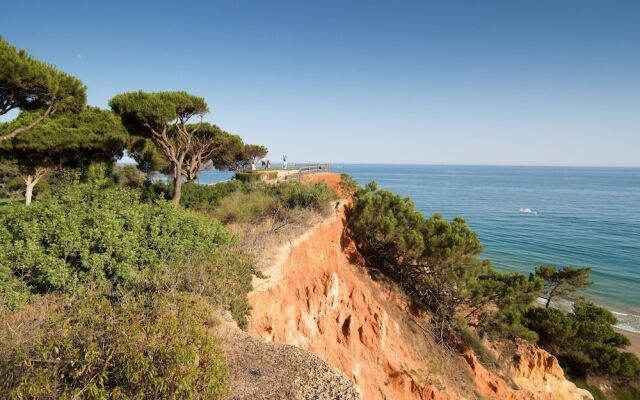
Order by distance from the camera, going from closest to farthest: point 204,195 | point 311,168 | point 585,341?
point 204,195 → point 585,341 → point 311,168

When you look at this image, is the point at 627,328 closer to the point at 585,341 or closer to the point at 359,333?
the point at 585,341

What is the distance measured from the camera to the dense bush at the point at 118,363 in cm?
359

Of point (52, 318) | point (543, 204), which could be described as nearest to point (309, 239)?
point (52, 318)

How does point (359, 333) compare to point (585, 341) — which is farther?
point (585, 341)

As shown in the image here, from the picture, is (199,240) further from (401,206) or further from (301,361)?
(401,206)

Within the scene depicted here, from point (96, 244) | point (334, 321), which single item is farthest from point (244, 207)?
point (96, 244)

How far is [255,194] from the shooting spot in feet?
59.5

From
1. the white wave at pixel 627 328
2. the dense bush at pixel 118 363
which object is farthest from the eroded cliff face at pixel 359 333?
the white wave at pixel 627 328

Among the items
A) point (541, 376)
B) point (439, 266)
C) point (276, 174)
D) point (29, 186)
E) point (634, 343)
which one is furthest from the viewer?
point (276, 174)

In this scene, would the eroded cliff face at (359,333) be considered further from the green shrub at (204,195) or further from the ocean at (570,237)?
the ocean at (570,237)

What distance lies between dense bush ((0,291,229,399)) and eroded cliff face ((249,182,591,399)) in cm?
517

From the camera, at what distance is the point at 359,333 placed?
13.8 m

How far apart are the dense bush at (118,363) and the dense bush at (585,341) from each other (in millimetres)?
22686

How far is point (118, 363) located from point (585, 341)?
2566 centimetres
